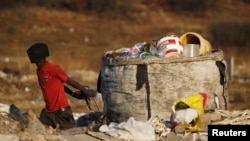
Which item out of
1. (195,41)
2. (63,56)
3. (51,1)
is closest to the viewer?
(195,41)

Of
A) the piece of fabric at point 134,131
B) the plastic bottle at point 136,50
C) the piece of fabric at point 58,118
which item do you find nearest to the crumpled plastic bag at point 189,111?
the piece of fabric at point 134,131

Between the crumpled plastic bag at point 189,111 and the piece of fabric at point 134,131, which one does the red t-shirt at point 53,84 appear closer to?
the piece of fabric at point 134,131

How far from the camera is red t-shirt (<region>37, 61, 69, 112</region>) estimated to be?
7516 mm

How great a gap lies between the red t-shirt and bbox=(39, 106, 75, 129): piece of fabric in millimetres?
44

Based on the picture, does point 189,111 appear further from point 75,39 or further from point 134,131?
point 75,39

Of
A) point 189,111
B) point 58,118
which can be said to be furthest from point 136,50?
point 189,111

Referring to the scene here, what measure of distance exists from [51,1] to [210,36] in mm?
11835

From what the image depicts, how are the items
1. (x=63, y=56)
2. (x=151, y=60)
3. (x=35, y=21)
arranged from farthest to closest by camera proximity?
(x=35, y=21)
(x=63, y=56)
(x=151, y=60)

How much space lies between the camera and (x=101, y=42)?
3152 centimetres

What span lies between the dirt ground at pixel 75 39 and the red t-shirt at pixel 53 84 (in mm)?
5626

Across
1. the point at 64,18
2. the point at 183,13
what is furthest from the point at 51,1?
the point at 183,13

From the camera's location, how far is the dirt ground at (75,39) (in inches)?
649

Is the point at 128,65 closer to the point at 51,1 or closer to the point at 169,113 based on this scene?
the point at 169,113

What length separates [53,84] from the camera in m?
7.55
